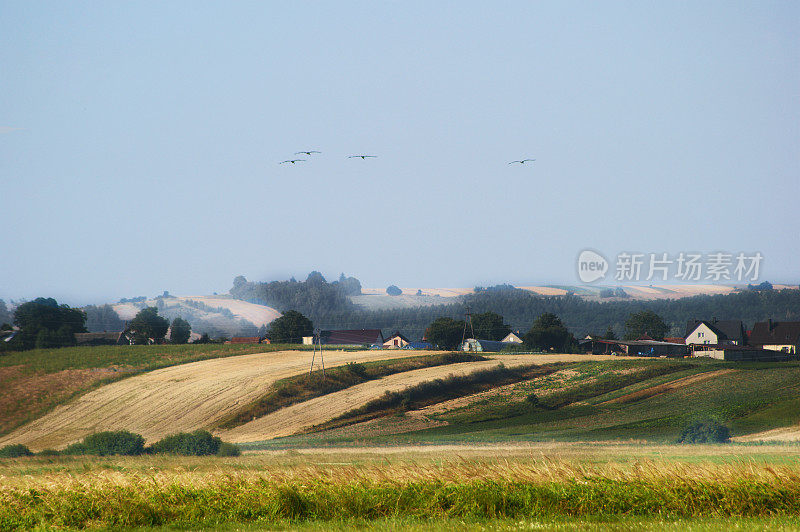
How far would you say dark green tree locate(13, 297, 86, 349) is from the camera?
142 metres

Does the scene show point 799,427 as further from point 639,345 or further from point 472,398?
point 639,345

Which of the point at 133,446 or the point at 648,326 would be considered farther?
the point at 648,326

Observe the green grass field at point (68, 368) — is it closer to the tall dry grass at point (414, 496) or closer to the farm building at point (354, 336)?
the farm building at point (354, 336)

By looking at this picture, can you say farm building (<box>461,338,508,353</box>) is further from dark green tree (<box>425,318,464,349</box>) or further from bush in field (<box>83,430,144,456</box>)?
bush in field (<box>83,430,144,456</box>)

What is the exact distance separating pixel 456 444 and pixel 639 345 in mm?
104246

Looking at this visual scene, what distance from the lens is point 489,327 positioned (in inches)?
6919

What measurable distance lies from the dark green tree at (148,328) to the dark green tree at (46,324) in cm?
1117

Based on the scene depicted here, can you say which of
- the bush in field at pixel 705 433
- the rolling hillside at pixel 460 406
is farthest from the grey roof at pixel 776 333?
the bush in field at pixel 705 433

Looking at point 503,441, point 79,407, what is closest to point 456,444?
point 503,441

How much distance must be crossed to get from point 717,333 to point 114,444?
14150 centimetres

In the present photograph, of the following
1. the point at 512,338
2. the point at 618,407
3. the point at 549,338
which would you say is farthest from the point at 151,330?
the point at 618,407

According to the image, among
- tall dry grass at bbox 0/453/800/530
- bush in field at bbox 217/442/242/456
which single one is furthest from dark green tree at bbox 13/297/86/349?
tall dry grass at bbox 0/453/800/530

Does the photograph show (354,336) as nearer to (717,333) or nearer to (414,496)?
(717,333)

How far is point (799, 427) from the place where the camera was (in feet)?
178
